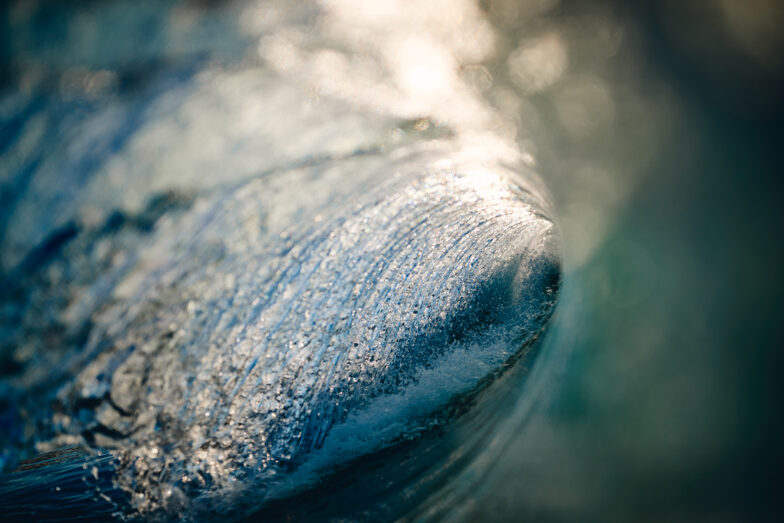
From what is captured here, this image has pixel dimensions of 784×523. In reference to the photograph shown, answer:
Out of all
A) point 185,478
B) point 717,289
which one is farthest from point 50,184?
point 717,289

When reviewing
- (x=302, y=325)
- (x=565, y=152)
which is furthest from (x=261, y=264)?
(x=565, y=152)

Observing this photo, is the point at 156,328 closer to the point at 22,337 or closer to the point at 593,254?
the point at 22,337

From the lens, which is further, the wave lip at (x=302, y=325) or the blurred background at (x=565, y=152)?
the wave lip at (x=302, y=325)

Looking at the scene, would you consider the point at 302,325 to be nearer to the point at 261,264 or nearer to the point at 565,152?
the point at 261,264

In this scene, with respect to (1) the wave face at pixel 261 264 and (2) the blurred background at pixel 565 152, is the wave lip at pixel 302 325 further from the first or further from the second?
(2) the blurred background at pixel 565 152

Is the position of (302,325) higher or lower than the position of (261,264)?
lower

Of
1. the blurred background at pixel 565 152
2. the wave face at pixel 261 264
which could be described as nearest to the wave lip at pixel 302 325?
the wave face at pixel 261 264
